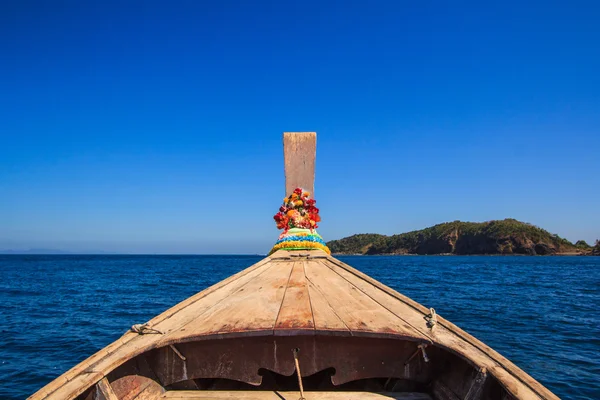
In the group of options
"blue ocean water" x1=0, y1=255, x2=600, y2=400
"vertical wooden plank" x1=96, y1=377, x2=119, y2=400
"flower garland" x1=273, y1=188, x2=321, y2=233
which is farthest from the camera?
"blue ocean water" x1=0, y1=255, x2=600, y2=400

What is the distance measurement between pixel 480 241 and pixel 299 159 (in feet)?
341

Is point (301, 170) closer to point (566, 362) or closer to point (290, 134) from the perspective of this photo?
point (290, 134)

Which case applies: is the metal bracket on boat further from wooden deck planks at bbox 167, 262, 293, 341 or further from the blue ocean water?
the blue ocean water

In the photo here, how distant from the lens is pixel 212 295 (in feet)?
11.9

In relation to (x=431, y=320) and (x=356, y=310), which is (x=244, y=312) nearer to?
(x=356, y=310)

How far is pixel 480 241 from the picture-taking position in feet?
329

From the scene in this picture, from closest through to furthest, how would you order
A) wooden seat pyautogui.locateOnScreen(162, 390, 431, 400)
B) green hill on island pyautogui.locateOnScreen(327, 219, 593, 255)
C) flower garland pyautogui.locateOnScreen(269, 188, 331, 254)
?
1. wooden seat pyautogui.locateOnScreen(162, 390, 431, 400)
2. flower garland pyautogui.locateOnScreen(269, 188, 331, 254)
3. green hill on island pyautogui.locateOnScreen(327, 219, 593, 255)

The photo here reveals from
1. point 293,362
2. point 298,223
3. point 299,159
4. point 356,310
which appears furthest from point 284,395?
point 299,159

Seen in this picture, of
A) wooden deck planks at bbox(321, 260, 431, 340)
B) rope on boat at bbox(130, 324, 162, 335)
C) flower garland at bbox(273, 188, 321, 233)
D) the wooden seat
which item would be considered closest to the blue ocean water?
wooden deck planks at bbox(321, 260, 431, 340)

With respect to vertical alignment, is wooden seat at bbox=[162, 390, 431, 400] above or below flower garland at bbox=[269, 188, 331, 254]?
below

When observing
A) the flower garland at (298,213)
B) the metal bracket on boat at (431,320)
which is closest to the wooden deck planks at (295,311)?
the metal bracket on boat at (431,320)

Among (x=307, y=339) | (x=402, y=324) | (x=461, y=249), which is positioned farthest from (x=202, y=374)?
(x=461, y=249)

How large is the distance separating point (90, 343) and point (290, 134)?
697cm

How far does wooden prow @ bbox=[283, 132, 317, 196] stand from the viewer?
24.8 feet
